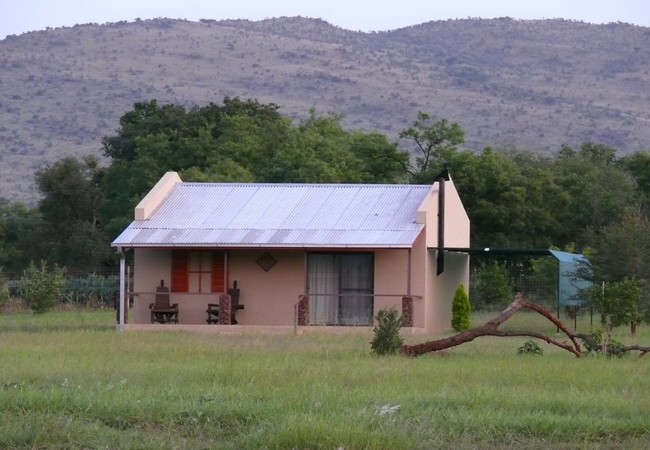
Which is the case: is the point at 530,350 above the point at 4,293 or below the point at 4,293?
above

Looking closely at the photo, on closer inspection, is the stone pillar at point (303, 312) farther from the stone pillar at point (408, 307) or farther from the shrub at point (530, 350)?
the shrub at point (530, 350)

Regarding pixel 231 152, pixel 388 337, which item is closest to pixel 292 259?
pixel 388 337

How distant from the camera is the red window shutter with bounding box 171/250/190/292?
91.4 ft

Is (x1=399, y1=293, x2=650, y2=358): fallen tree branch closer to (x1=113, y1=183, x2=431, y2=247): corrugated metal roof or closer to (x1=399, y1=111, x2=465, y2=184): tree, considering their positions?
(x1=113, y1=183, x2=431, y2=247): corrugated metal roof

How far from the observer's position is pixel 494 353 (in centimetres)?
1917

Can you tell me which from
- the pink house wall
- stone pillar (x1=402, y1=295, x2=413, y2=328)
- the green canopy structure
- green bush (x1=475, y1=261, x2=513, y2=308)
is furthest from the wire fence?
stone pillar (x1=402, y1=295, x2=413, y2=328)

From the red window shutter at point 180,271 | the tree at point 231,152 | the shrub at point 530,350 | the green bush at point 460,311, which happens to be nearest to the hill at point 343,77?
the tree at point 231,152

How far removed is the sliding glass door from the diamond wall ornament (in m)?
0.90

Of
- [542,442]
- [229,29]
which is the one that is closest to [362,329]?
[542,442]

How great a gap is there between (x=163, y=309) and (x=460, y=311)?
25.2ft

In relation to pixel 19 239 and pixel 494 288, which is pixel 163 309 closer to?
pixel 494 288

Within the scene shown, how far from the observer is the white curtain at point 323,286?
90.9 feet

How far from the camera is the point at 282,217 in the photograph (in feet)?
91.8

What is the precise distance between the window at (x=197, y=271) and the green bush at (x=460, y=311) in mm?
6160
